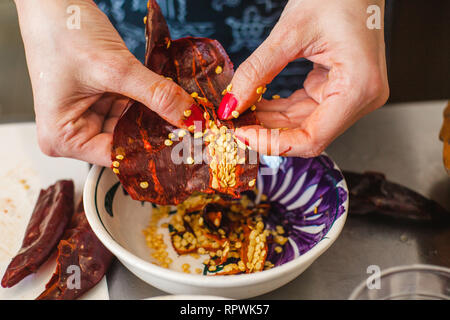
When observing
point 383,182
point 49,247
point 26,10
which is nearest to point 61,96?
point 26,10

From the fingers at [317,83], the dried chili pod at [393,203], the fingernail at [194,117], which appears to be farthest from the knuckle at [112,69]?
the dried chili pod at [393,203]

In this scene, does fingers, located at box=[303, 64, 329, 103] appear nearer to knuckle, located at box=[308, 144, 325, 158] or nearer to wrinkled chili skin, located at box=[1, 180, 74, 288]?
knuckle, located at box=[308, 144, 325, 158]

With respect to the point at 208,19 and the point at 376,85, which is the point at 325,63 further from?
the point at 208,19

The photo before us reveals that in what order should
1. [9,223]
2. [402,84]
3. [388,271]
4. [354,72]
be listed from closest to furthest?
[354,72] → [388,271] → [9,223] → [402,84]

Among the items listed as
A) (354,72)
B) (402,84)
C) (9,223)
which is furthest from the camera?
(402,84)
